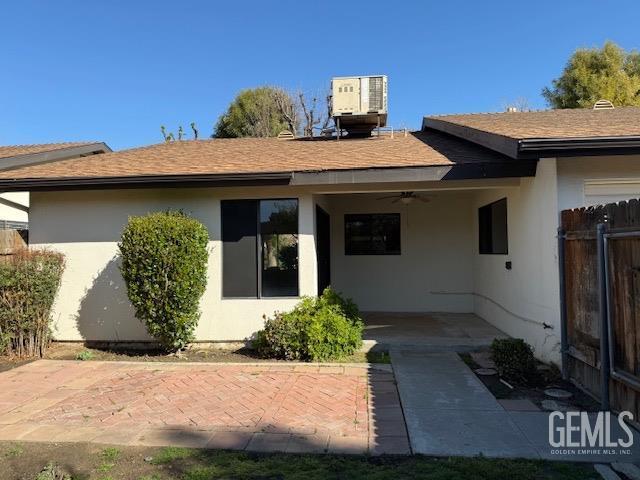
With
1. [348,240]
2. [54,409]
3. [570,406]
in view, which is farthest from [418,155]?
[54,409]

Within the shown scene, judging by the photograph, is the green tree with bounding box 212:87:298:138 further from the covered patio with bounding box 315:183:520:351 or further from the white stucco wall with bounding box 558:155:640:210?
the white stucco wall with bounding box 558:155:640:210

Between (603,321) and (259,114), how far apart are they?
26410 mm

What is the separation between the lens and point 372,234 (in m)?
11.4

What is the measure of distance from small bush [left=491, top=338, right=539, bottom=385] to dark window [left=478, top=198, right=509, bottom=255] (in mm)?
2911

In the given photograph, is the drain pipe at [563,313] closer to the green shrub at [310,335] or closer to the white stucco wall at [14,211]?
the green shrub at [310,335]

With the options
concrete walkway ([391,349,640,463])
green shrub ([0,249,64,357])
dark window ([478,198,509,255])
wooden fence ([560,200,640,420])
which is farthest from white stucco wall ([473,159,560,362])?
green shrub ([0,249,64,357])

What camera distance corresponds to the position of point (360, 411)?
15.9 ft

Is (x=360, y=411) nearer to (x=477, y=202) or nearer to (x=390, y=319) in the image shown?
(x=390, y=319)

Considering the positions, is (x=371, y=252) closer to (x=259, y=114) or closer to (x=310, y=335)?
(x=310, y=335)

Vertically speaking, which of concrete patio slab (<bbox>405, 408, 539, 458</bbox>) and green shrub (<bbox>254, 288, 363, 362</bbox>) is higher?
green shrub (<bbox>254, 288, 363, 362</bbox>)

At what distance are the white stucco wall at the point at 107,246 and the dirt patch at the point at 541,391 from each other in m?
3.44

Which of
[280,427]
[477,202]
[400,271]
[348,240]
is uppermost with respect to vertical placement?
[477,202]

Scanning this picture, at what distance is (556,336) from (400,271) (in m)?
5.27

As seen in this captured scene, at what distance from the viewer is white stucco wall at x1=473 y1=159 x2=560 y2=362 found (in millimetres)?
6160
